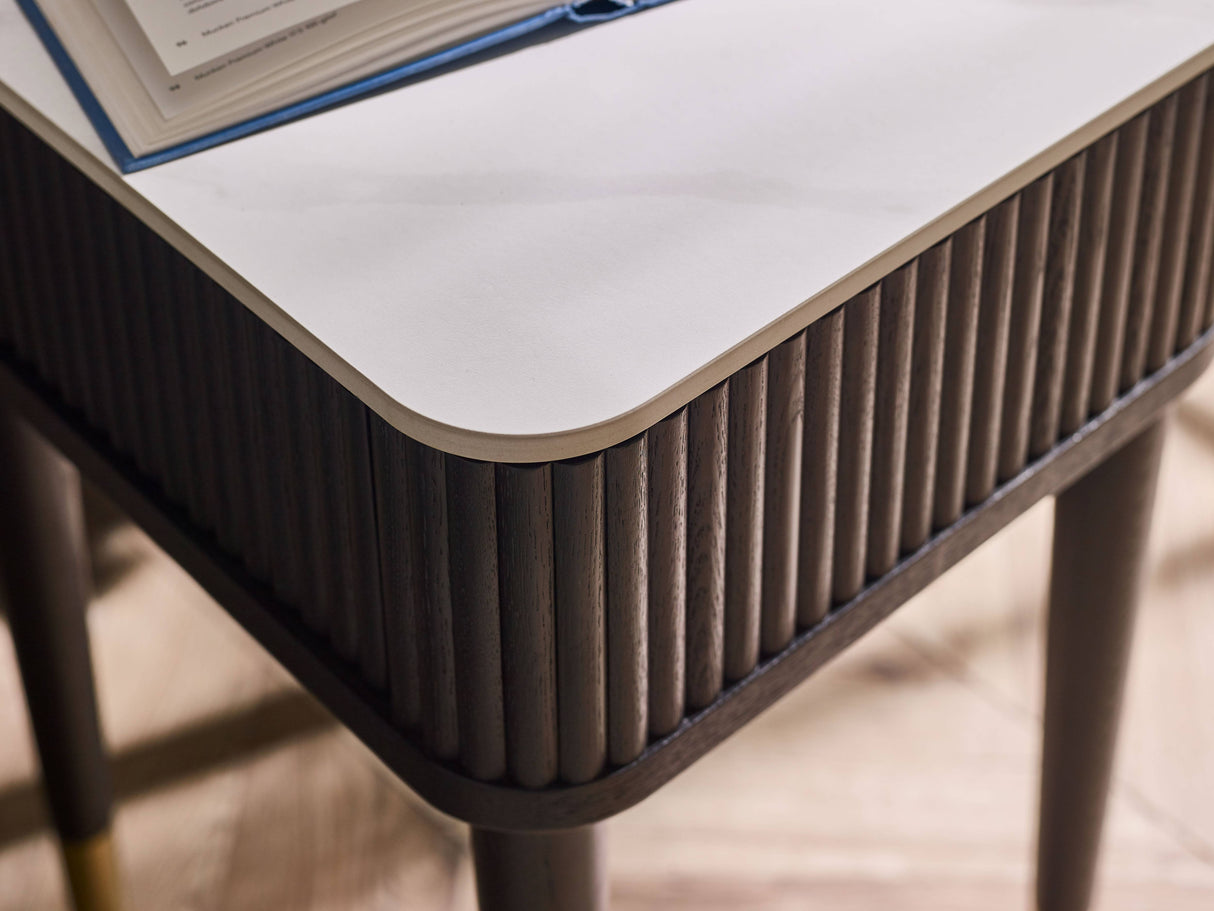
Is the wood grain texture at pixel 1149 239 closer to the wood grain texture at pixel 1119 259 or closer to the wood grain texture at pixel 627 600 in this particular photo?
the wood grain texture at pixel 1119 259

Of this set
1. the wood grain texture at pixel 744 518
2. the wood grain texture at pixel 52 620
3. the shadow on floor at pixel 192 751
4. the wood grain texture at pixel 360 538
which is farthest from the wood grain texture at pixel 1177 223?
the shadow on floor at pixel 192 751

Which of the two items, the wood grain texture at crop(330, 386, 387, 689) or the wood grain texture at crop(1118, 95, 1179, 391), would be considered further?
the wood grain texture at crop(1118, 95, 1179, 391)

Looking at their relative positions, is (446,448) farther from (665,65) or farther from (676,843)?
(676,843)

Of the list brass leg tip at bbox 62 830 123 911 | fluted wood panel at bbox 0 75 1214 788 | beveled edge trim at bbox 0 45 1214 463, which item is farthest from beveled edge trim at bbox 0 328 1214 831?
brass leg tip at bbox 62 830 123 911

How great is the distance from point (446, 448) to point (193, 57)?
205 millimetres

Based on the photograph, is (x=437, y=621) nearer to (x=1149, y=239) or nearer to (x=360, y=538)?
(x=360, y=538)

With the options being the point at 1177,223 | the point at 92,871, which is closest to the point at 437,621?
the point at 1177,223

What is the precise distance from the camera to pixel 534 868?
0.44 meters

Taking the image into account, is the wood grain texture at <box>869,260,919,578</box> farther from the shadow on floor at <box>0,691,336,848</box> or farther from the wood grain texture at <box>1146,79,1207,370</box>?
the shadow on floor at <box>0,691,336,848</box>

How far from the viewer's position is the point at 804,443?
444 millimetres

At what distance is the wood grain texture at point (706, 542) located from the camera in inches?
15.6

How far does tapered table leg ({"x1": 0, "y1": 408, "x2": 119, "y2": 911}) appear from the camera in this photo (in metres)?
0.68

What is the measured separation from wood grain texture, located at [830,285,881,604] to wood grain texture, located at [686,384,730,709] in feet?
0.18

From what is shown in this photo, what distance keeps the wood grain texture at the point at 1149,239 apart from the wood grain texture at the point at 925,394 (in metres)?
0.11
